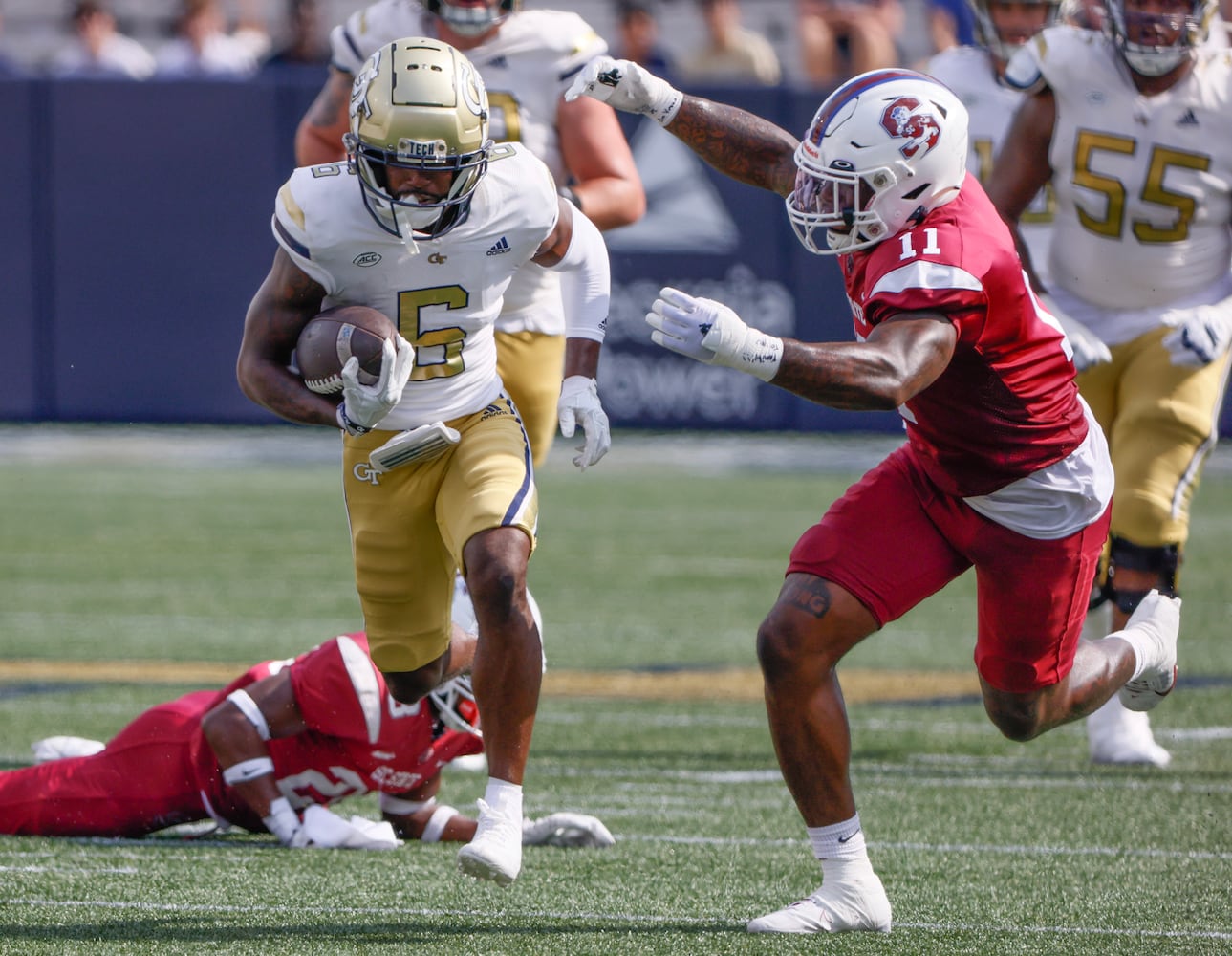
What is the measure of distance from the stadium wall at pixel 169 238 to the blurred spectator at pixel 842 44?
1.08 m

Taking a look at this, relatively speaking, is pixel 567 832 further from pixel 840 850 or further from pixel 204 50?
pixel 204 50

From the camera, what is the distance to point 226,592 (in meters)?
8.39

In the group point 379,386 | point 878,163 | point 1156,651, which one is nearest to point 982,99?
point 1156,651

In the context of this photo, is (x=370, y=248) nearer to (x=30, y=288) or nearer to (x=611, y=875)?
(x=611, y=875)

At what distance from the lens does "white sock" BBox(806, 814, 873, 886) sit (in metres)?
3.61

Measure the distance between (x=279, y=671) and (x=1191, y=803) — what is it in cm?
220

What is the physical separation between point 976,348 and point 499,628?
1042 millimetres

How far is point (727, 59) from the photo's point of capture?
12.7 m

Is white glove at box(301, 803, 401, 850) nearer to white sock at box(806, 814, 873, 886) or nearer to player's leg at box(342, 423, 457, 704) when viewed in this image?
player's leg at box(342, 423, 457, 704)

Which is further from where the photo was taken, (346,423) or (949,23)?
(949,23)

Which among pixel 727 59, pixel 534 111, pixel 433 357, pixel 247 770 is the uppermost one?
pixel 534 111

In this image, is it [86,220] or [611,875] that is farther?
[86,220]

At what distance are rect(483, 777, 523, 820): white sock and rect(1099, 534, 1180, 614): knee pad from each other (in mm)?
2189

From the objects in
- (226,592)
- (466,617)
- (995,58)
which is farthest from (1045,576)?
(226,592)
